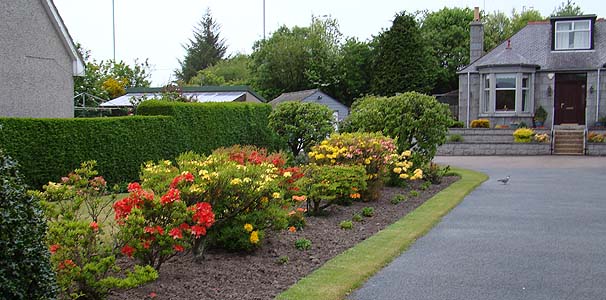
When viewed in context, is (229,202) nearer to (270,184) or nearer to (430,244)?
(270,184)

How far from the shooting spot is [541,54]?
3294 cm

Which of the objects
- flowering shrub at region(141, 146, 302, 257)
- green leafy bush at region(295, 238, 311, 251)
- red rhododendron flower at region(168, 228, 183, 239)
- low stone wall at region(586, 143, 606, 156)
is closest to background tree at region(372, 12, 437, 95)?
low stone wall at region(586, 143, 606, 156)

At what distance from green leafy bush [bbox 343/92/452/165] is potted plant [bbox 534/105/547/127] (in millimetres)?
Answer: 15907

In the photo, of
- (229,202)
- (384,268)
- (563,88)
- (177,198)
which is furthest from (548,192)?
(563,88)

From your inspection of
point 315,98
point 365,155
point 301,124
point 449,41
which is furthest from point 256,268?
point 449,41

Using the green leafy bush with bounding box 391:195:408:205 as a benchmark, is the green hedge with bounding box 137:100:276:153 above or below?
above

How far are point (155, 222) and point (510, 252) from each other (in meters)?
4.87

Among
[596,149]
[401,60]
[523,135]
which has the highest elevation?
[401,60]

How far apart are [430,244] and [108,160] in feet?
28.7

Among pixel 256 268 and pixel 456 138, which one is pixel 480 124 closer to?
pixel 456 138

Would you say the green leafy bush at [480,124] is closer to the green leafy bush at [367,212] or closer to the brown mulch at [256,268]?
the green leafy bush at [367,212]

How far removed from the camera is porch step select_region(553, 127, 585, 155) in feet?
89.3

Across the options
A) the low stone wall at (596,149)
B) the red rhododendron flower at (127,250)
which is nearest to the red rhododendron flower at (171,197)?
the red rhododendron flower at (127,250)

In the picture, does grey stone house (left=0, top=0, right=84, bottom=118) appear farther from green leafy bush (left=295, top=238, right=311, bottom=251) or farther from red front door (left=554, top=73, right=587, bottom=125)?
red front door (left=554, top=73, right=587, bottom=125)
